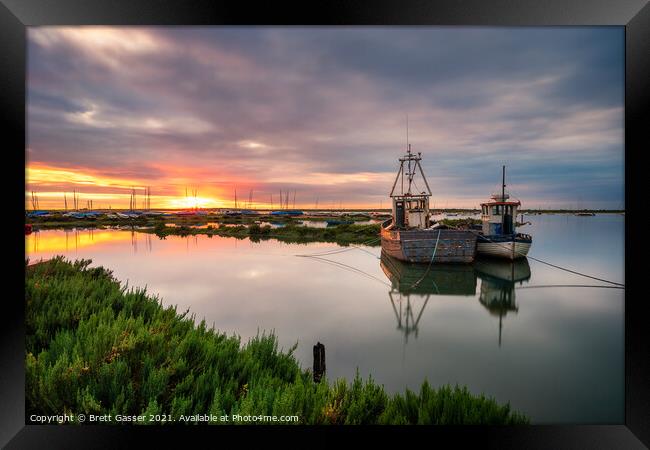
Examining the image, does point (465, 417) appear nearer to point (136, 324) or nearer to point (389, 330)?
point (136, 324)

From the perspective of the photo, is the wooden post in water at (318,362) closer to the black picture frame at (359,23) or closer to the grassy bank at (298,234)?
the black picture frame at (359,23)

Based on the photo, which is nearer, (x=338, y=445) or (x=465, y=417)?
(x=338, y=445)

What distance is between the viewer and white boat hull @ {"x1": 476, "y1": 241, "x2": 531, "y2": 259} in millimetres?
14102

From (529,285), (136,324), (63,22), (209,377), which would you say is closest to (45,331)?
(136,324)

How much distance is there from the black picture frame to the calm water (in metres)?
0.26

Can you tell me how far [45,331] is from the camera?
3383 millimetres

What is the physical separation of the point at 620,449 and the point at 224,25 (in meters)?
4.99

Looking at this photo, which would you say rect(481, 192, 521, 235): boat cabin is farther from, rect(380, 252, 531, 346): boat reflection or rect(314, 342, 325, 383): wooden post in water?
rect(314, 342, 325, 383): wooden post in water

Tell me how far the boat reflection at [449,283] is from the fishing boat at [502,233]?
617mm

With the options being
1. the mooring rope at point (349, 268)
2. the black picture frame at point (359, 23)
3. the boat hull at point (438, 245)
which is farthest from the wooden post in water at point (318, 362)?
the boat hull at point (438, 245)

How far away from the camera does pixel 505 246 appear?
14164mm

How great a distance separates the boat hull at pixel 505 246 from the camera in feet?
46.1

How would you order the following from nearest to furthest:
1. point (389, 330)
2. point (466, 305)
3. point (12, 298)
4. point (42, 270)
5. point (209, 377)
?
point (12, 298), point (209, 377), point (42, 270), point (389, 330), point (466, 305)

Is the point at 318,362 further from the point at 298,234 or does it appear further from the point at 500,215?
the point at 298,234
